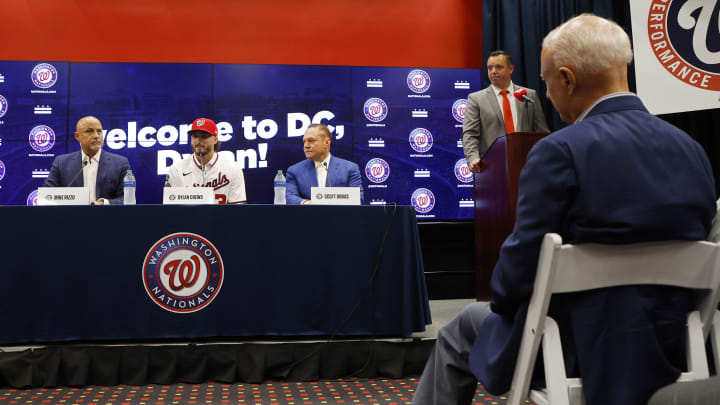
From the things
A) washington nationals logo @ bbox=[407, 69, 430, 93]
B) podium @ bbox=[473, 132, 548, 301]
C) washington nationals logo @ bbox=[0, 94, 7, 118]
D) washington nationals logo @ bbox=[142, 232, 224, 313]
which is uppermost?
washington nationals logo @ bbox=[407, 69, 430, 93]

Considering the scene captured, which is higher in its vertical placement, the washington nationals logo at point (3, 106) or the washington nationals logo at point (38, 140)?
the washington nationals logo at point (3, 106)

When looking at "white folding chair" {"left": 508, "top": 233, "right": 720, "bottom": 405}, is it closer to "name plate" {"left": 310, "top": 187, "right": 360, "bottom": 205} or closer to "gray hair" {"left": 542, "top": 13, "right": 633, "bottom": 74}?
"gray hair" {"left": 542, "top": 13, "right": 633, "bottom": 74}

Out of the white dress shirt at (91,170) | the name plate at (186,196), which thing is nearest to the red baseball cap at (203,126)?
the white dress shirt at (91,170)

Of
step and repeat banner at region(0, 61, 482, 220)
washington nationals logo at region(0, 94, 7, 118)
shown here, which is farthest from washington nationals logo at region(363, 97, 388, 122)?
washington nationals logo at region(0, 94, 7, 118)

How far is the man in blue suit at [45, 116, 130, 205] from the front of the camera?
392 cm

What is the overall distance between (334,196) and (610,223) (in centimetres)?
205

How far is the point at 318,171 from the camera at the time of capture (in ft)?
13.6

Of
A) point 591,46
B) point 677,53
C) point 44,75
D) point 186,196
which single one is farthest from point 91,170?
point 677,53

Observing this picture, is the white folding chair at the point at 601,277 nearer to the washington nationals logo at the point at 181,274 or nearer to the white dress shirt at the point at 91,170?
the washington nationals logo at the point at 181,274

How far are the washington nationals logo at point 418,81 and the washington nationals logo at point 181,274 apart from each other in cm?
291

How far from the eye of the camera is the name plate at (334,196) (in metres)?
3.00

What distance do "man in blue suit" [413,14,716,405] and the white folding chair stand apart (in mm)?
23

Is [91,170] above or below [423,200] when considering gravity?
above

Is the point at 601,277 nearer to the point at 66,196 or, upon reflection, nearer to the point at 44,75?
the point at 66,196
